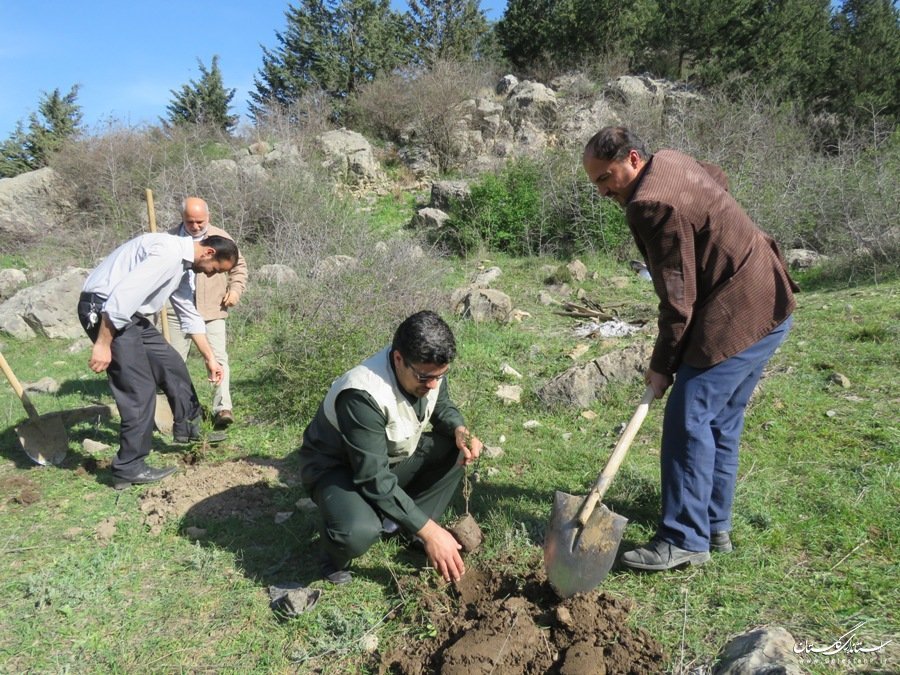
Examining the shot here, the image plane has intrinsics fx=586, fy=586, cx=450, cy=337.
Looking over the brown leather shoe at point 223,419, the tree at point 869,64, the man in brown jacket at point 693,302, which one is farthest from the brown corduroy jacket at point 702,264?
the tree at point 869,64

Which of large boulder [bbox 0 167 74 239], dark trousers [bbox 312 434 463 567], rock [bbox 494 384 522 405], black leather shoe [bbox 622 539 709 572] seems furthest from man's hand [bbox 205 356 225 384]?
large boulder [bbox 0 167 74 239]

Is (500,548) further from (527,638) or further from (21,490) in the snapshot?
(21,490)

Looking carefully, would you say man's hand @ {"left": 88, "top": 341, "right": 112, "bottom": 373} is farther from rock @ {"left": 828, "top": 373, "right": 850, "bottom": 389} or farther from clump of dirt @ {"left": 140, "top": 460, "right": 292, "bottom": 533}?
rock @ {"left": 828, "top": 373, "right": 850, "bottom": 389}

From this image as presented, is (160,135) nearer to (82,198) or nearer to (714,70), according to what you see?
(82,198)

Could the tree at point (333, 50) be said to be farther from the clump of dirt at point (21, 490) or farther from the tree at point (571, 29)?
the clump of dirt at point (21, 490)

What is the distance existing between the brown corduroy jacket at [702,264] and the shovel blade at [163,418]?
401 centimetres

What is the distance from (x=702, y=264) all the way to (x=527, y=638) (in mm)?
1711

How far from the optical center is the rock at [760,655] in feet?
6.49

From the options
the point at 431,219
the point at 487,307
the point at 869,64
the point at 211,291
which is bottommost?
the point at 487,307

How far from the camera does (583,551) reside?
248 cm

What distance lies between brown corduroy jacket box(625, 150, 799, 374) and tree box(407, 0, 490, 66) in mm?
23002

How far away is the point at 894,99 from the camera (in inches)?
647

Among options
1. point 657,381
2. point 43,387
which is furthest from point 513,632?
point 43,387

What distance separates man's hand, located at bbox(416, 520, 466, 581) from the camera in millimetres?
2438
